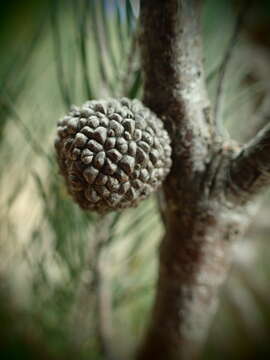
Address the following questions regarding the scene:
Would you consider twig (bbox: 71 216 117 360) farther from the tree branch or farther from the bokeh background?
the tree branch

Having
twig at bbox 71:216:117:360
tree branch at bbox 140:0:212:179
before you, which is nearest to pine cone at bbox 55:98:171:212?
tree branch at bbox 140:0:212:179

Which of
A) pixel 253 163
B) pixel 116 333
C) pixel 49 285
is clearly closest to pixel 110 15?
pixel 253 163

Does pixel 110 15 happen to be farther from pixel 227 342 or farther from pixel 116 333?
pixel 227 342

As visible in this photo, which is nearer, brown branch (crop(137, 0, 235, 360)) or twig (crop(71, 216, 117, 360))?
brown branch (crop(137, 0, 235, 360))

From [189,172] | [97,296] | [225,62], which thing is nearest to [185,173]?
[189,172]

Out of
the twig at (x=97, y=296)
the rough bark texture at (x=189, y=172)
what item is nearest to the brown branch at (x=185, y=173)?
the rough bark texture at (x=189, y=172)

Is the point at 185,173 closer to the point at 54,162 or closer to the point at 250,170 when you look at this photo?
the point at 250,170

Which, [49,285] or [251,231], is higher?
[49,285]
